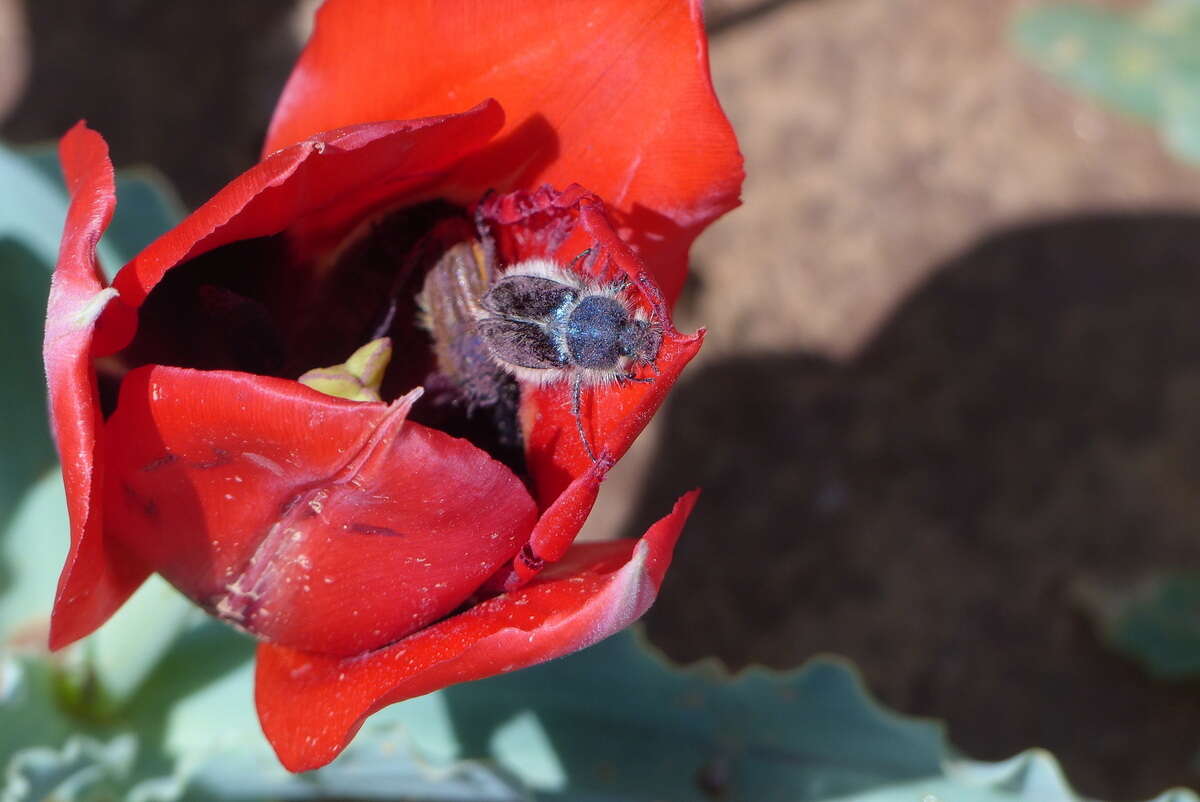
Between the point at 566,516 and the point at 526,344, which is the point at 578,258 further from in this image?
the point at 566,516

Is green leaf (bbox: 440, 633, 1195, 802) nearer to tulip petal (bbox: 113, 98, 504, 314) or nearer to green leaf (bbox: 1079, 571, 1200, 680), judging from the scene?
tulip petal (bbox: 113, 98, 504, 314)

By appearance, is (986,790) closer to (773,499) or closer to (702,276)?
(773,499)

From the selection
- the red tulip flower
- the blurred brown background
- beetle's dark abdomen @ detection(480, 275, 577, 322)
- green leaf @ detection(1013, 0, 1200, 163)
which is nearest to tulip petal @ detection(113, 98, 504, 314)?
the red tulip flower

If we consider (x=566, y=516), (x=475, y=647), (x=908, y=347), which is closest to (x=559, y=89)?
(x=566, y=516)

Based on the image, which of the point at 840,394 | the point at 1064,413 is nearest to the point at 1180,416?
the point at 1064,413

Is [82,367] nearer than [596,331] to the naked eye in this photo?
Yes

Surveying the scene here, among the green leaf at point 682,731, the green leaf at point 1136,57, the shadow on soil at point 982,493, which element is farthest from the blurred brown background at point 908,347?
the green leaf at point 682,731

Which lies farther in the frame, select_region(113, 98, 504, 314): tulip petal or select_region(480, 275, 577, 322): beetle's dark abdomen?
select_region(480, 275, 577, 322): beetle's dark abdomen

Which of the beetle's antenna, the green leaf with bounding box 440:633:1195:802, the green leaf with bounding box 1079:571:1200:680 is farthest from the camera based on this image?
the green leaf with bounding box 1079:571:1200:680
